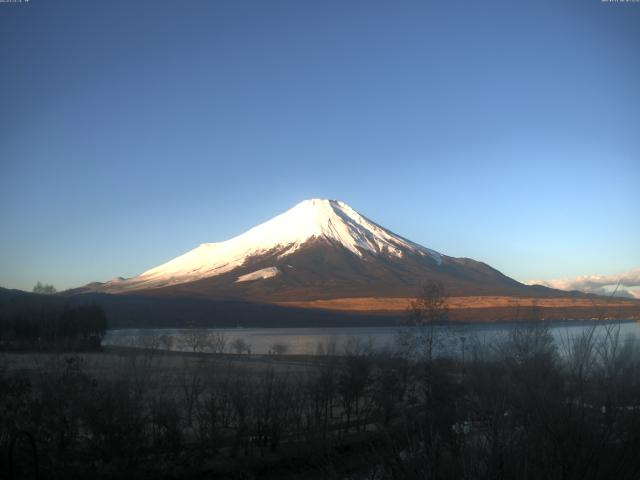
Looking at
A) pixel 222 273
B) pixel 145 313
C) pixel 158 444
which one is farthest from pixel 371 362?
pixel 222 273

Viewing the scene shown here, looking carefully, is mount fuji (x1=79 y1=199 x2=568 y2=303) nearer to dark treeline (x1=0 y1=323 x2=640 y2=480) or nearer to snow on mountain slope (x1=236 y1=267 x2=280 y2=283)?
snow on mountain slope (x1=236 y1=267 x2=280 y2=283)

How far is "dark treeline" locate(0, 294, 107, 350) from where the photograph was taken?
114ft

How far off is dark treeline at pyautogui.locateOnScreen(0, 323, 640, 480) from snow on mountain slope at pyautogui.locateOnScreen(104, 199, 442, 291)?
123 metres

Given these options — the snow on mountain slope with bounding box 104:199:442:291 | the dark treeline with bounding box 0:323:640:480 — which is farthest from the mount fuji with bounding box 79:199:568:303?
the dark treeline with bounding box 0:323:640:480

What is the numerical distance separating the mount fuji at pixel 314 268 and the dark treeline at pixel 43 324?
56.9 metres

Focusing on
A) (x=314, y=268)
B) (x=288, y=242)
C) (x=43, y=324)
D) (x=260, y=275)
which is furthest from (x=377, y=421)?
(x=288, y=242)

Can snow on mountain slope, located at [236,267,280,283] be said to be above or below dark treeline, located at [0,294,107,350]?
above

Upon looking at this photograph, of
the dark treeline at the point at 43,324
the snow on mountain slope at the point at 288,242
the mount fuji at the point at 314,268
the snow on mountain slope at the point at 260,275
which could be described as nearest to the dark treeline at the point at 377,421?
the dark treeline at the point at 43,324

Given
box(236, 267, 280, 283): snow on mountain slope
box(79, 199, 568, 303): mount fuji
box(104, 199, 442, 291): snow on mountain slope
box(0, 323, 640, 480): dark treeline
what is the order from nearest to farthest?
box(0, 323, 640, 480): dark treeline
box(79, 199, 568, 303): mount fuji
box(236, 267, 280, 283): snow on mountain slope
box(104, 199, 442, 291): snow on mountain slope

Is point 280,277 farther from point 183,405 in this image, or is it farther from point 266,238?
point 183,405

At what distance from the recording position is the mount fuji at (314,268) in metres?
120

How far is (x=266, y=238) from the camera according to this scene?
17288 centimetres

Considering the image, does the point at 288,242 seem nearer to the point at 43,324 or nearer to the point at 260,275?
the point at 260,275

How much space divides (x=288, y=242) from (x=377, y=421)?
154m
